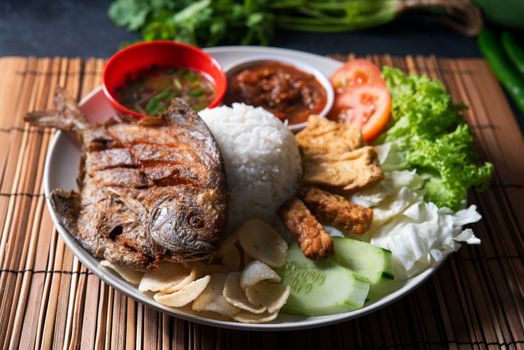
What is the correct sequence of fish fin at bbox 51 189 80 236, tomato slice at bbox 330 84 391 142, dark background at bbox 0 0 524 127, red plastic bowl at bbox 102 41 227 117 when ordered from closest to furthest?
fish fin at bbox 51 189 80 236, tomato slice at bbox 330 84 391 142, red plastic bowl at bbox 102 41 227 117, dark background at bbox 0 0 524 127

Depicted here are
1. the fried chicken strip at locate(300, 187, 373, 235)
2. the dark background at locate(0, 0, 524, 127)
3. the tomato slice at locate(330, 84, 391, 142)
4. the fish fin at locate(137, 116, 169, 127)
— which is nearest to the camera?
the fried chicken strip at locate(300, 187, 373, 235)

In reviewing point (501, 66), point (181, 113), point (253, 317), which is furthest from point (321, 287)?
point (501, 66)

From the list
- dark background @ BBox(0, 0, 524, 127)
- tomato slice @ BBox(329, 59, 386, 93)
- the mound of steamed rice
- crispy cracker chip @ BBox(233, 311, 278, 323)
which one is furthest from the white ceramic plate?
dark background @ BBox(0, 0, 524, 127)

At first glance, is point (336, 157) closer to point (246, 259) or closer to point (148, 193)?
point (246, 259)

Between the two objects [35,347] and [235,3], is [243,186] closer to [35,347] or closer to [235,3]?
[35,347]

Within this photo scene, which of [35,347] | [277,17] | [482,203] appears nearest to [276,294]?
[35,347]

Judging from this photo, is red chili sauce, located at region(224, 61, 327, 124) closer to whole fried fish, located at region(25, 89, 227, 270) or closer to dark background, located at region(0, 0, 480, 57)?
whole fried fish, located at region(25, 89, 227, 270)
